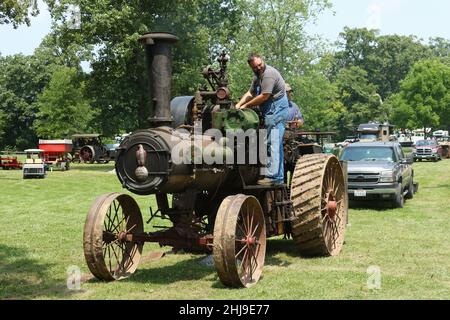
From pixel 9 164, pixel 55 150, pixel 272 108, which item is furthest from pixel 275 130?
pixel 55 150

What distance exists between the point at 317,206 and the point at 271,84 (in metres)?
1.74

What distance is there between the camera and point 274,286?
688cm

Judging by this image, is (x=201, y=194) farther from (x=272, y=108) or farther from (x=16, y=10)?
(x=16, y=10)

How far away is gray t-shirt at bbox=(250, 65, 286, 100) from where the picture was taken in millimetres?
7984

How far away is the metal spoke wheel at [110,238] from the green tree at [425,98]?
64373 mm

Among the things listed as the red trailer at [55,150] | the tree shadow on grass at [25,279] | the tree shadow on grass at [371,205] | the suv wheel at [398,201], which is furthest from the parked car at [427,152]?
the tree shadow on grass at [25,279]

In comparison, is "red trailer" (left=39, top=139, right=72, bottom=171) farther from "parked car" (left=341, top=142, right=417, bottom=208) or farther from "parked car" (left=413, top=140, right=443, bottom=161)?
"parked car" (left=341, top=142, right=417, bottom=208)

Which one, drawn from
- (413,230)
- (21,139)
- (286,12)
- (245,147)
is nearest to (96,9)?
(286,12)

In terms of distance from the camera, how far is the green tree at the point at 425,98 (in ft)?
225

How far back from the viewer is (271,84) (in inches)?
314

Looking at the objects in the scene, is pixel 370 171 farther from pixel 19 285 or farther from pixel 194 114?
pixel 19 285

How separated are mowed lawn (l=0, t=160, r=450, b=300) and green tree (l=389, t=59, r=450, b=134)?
56.9 m

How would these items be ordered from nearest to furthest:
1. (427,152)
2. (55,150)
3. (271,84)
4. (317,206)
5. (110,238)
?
(110,238), (271,84), (317,206), (55,150), (427,152)

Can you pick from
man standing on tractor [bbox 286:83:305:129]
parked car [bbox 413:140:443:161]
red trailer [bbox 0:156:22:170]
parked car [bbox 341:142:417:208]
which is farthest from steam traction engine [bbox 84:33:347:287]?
parked car [bbox 413:140:443:161]
